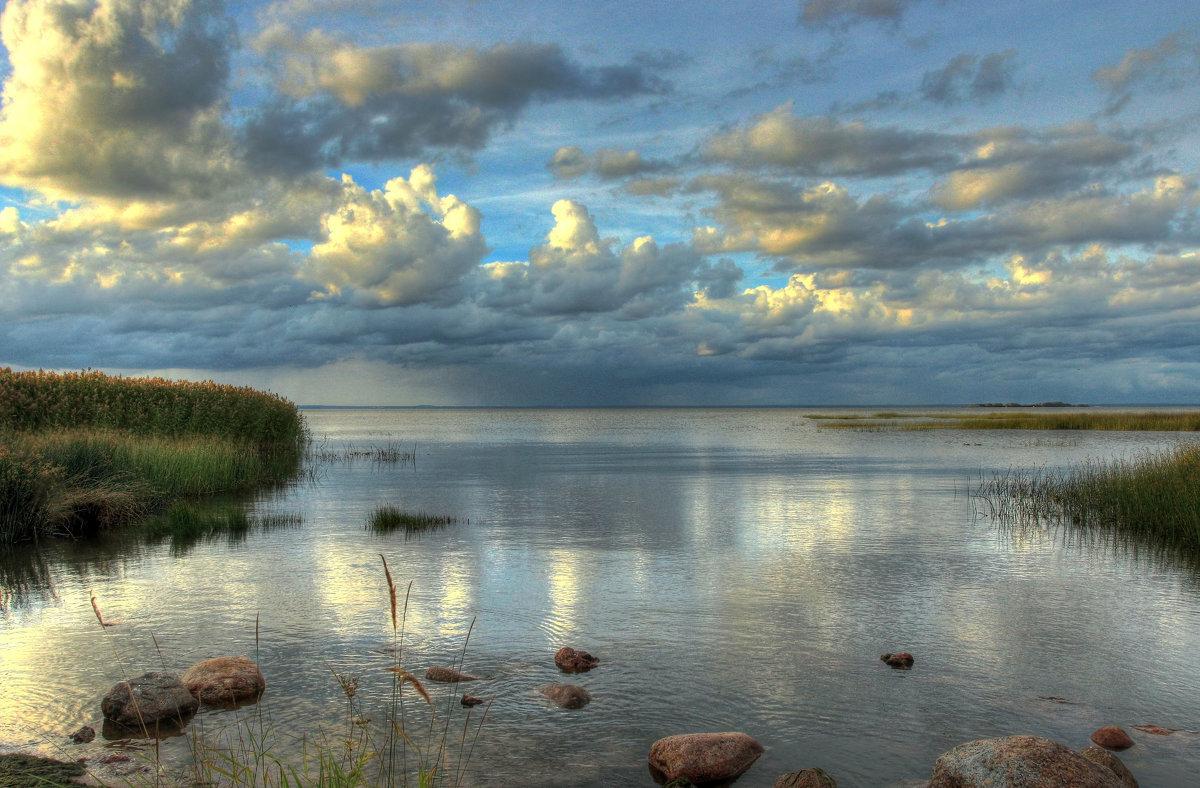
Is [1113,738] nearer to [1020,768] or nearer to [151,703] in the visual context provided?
[1020,768]

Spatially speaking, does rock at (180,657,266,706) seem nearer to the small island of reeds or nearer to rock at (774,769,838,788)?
rock at (774,769,838,788)

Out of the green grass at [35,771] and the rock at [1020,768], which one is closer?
the green grass at [35,771]

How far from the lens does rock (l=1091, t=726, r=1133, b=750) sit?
7.77 metres

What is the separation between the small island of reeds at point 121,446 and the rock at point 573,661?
15.3 m

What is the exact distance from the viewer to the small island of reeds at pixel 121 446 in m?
19.3

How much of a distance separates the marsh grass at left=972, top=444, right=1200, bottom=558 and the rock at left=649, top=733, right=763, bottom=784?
15.5m

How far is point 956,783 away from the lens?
646cm

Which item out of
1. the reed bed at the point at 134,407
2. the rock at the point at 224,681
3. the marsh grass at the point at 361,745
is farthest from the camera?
the reed bed at the point at 134,407

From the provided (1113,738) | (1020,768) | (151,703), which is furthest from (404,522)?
(1020,768)

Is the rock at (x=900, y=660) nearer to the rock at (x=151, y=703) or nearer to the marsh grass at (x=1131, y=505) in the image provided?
the rock at (x=151, y=703)

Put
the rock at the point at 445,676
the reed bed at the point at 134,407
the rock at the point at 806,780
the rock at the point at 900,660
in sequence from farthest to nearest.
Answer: the reed bed at the point at 134,407 → the rock at the point at 900,660 → the rock at the point at 445,676 → the rock at the point at 806,780

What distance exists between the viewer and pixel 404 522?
71.7 ft

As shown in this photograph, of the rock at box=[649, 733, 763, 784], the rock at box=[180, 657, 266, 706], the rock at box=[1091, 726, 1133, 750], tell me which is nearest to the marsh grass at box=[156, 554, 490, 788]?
the rock at box=[180, 657, 266, 706]

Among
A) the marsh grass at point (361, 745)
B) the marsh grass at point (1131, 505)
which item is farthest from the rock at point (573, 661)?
the marsh grass at point (1131, 505)
